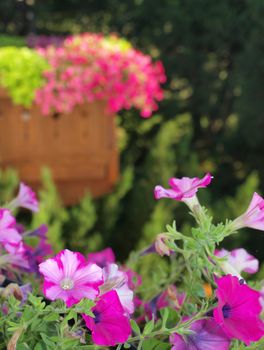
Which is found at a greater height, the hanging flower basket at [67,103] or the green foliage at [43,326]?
the green foliage at [43,326]

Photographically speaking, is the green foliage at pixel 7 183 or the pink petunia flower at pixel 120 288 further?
the green foliage at pixel 7 183

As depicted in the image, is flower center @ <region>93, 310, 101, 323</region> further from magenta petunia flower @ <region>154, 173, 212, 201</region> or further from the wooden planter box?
the wooden planter box

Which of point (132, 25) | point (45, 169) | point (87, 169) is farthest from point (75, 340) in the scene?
point (132, 25)

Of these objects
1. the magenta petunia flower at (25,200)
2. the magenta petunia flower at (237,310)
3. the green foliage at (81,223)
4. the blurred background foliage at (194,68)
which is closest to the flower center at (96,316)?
the magenta petunia flower at (237,310)

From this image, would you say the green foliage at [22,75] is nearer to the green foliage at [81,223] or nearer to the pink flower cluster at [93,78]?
the pink flower cluster at [93,78]

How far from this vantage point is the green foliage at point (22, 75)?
4426 millimetres

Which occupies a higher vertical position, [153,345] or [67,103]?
[153,345]

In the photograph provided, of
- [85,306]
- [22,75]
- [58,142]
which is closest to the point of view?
[85,306]

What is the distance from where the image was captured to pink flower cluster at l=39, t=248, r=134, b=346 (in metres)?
0.77

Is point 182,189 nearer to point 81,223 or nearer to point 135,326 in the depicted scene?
point 135,326

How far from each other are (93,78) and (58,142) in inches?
19.0

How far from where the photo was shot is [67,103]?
452 centimetres

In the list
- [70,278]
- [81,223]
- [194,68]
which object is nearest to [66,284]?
[70,278]

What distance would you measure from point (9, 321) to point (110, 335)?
11 cm
